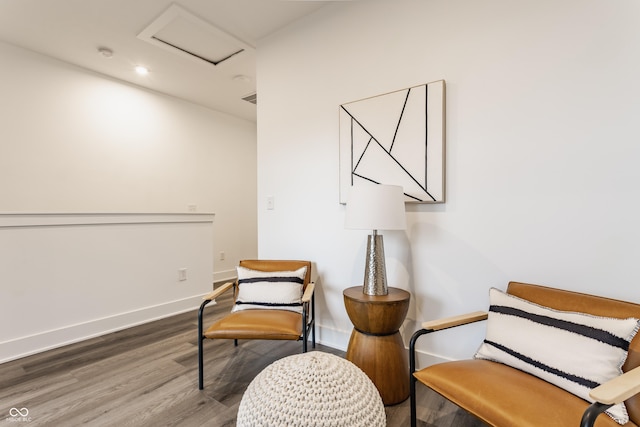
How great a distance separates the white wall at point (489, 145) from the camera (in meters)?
1.45

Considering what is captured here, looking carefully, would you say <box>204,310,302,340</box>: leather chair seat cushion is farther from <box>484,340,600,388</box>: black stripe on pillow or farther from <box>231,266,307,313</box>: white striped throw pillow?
<box>484,340,600,388</box>: black stripe on pillow

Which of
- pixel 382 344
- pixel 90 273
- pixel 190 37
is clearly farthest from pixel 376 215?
pixel 90 273

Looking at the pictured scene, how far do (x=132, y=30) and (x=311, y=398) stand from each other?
3.21 meters

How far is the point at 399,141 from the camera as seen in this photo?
205 cm

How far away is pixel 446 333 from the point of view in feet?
6.33

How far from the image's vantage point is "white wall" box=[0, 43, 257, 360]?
242 cm

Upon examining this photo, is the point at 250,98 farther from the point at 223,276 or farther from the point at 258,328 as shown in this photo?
the point at 258,328

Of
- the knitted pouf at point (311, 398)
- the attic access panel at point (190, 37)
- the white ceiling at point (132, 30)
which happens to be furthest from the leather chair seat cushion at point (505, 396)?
the attic access panel at point (190, 37)

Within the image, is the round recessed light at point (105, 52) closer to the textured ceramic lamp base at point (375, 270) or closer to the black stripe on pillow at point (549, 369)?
the textured ceramic lamp base at point (375, 270)

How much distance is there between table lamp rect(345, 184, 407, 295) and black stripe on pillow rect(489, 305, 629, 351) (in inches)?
25.5

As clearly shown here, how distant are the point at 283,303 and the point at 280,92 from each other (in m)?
1.82

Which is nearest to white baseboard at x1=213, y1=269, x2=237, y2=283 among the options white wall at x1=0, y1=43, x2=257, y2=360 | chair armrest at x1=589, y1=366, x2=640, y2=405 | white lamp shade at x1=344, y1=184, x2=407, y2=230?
white wall at x1=0, y1=43, x2=257, y2=360

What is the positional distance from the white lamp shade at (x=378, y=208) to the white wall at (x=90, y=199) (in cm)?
233

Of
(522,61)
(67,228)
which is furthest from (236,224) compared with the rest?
(522,61)
